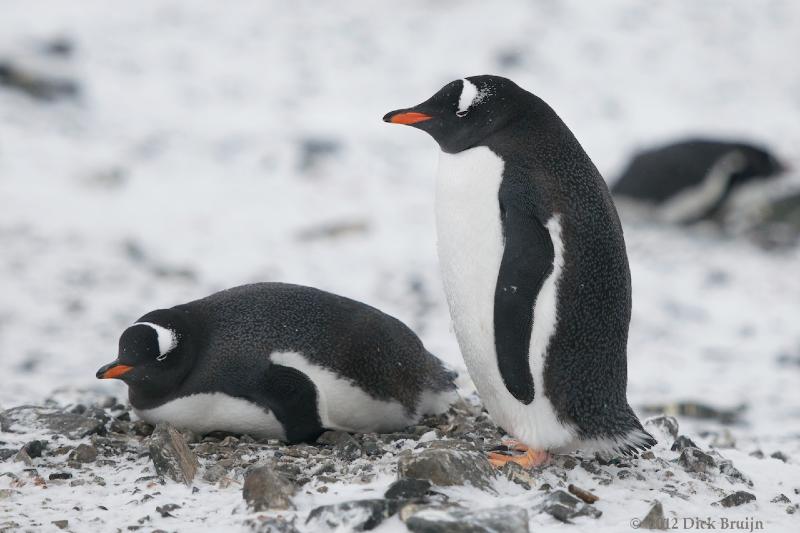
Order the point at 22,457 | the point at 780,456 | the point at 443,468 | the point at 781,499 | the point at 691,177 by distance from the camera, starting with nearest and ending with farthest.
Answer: the point at 443,468
the point at 781,499
the point at 22,457
the point at 780,456
the point at 691,177

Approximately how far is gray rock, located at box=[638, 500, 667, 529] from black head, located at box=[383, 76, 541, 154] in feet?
4.31

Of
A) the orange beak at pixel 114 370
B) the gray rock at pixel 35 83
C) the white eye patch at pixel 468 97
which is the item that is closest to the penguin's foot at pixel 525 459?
the white eye patch at pixel 468 97

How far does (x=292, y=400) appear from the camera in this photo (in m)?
3.68

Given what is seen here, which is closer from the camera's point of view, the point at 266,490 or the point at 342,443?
the point at 266,490

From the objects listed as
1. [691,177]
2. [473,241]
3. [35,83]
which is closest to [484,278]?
[473,241]

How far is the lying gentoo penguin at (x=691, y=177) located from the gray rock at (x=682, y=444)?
6.07m

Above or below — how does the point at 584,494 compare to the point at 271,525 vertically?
above

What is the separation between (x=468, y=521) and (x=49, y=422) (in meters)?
1.87

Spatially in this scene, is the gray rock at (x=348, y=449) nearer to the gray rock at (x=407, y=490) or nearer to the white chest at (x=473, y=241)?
the white chest at (x=473, y=241)

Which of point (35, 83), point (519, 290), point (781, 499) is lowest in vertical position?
point (781, 499)

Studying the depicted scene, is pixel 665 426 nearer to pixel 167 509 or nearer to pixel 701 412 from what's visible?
pixel 701 412

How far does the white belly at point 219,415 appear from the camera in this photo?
147 inches

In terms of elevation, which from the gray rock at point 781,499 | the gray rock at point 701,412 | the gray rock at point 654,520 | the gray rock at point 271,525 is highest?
the gray rock at point 701,412

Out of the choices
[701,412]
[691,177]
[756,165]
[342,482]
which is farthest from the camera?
[756,165]
